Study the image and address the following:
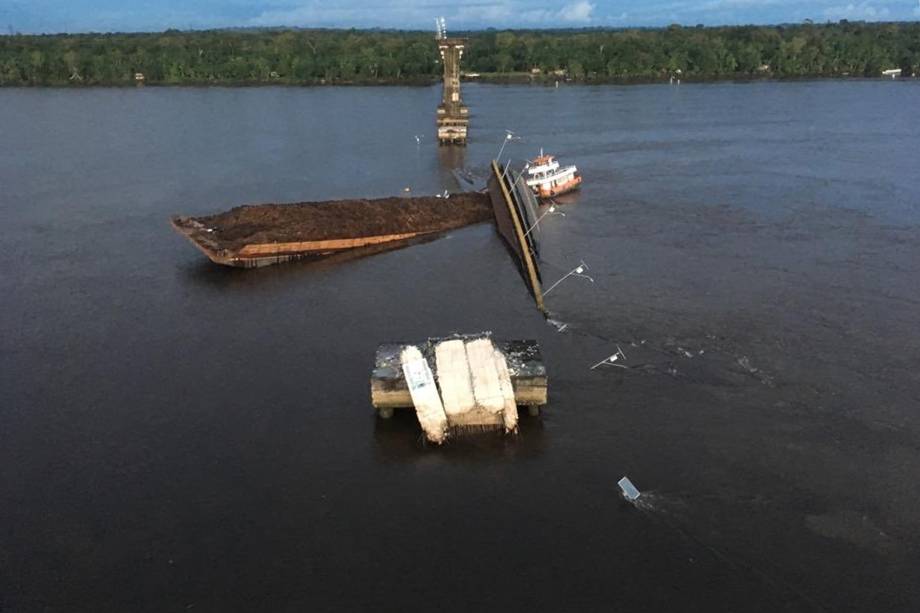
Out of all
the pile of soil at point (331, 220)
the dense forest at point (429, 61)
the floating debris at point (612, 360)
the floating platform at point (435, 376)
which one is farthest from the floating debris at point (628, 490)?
the dense forest at point (429, 61)

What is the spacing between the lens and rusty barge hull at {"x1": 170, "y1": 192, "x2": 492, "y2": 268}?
3331cm

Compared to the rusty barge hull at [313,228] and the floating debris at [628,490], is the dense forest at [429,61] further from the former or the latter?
the floating debris at [628,490]

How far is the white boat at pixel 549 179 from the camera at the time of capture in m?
44.7

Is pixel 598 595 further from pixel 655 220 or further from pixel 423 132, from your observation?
pixel 423 132

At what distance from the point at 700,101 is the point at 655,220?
62402mm

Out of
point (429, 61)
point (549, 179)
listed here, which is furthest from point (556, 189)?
point (429, 61)

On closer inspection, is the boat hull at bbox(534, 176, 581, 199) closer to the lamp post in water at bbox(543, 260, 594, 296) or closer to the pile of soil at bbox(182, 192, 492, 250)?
the pile of soil at bbox(182, 192, 492, 250)

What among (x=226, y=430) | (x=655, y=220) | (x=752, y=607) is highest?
(x=655, y=220)

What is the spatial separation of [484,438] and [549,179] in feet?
91.7

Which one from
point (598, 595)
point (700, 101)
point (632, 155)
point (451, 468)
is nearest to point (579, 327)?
point (451, 468)

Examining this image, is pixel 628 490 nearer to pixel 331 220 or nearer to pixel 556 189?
pixel 331 220

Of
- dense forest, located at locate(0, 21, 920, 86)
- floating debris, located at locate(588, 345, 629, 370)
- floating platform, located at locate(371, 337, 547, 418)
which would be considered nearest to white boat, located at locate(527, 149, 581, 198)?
floating debris, located at locate(588, 345, 629, 370)

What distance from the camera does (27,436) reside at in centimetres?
2022

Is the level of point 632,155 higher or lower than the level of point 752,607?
higher
